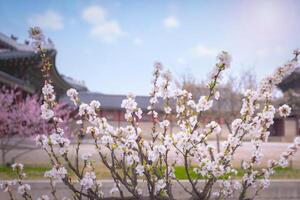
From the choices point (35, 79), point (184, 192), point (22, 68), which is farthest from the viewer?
point (35, 79)

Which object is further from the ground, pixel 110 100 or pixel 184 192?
pixel 110 100

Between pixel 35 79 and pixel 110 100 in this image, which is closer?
pixel 35 79

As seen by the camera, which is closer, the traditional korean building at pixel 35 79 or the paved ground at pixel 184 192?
the paved ground at pixel 184 192

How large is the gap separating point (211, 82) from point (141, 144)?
0.89 metres

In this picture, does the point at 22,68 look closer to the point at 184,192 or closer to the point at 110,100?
the point at 184,192

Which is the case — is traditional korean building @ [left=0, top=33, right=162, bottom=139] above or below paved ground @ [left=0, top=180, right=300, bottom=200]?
above

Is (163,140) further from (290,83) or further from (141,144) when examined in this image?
(290,83)

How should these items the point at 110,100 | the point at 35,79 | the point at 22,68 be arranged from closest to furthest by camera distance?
the point at 22,68
the point at 35,79
the point at 110,100

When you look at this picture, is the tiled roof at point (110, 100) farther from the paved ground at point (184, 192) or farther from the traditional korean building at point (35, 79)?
the paved ground at point (184, 192)

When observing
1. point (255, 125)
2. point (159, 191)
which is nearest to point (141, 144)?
point (159, 191)

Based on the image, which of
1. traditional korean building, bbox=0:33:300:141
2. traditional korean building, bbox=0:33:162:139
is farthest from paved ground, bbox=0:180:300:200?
traditional korean building, bbox=0:33:162:139

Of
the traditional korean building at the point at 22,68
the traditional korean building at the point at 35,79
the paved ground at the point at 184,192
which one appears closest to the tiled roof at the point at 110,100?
the traditional korean building at the point at 35,79

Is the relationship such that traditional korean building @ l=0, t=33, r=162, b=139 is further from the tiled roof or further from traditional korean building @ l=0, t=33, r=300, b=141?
the tiled roof

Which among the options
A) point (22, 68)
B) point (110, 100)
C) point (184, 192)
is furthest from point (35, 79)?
point (184, 192)
